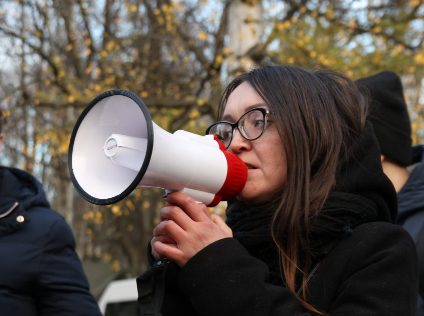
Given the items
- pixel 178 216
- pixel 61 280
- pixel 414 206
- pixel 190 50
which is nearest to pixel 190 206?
pixel 178 216

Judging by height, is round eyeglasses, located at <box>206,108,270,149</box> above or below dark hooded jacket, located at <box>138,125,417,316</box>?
above

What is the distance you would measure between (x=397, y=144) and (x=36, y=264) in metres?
1.47

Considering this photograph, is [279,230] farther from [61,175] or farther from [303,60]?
[61,175]

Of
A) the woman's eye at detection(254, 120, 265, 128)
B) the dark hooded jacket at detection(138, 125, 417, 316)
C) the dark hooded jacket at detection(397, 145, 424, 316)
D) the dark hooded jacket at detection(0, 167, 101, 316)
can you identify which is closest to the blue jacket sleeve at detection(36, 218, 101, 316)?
the dark hooded jacket at detection(0, 167, 101, 316)

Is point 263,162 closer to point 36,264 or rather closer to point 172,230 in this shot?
point 172,230

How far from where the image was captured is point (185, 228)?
1.29m

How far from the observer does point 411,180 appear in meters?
2.40

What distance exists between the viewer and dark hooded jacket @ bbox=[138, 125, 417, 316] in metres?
1.24

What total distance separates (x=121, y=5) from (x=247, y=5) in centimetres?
394

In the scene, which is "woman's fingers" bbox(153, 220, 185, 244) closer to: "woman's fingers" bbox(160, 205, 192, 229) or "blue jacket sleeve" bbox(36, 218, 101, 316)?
"woman's fingers" bbox(160, 205, 192, 229)

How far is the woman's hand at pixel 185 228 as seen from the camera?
1282 millimetres

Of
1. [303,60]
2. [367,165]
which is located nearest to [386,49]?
[303,60]

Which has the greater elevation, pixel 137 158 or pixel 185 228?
pixel 137 158

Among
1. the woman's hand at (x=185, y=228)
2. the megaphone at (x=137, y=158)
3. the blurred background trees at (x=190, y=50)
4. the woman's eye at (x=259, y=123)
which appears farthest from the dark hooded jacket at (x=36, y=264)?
the blurred background trees at (x=190, y=50)
